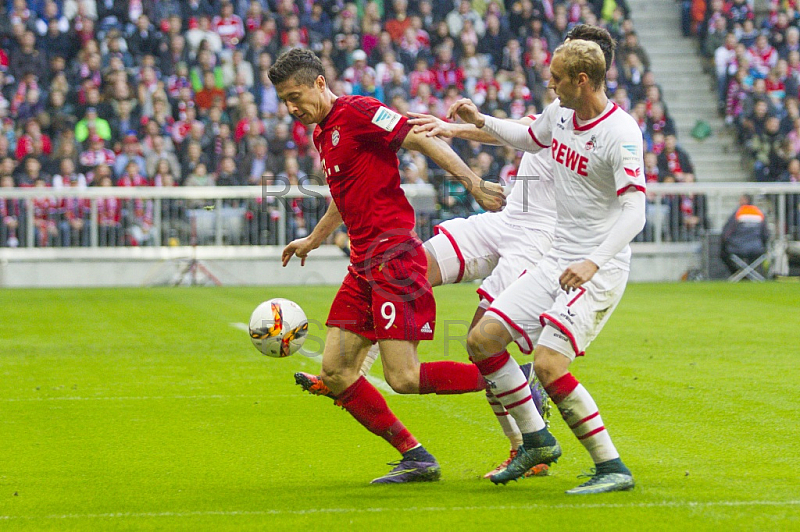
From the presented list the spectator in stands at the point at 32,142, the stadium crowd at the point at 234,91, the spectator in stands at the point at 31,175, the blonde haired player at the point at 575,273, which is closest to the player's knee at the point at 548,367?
the blonde haired player at the point at 575,273

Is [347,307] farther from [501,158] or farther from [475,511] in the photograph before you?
[501,158]

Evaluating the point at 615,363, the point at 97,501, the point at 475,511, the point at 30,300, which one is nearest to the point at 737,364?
the point at 615,363

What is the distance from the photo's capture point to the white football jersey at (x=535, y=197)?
6.00 m

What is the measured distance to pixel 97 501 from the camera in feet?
15.9

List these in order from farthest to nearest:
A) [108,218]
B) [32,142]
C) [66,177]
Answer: [32,142] → [66,177] → [108,218]

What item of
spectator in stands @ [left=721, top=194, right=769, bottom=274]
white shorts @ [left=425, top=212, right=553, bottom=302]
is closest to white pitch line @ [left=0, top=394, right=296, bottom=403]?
white shorts @ [left=425, top=212, right=553, bottom=302]

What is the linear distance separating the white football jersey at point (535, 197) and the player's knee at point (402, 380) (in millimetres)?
1275

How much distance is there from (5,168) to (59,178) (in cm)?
84

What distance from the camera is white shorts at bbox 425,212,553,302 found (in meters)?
6.03

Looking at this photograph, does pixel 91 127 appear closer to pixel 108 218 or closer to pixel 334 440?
pixel 108 218

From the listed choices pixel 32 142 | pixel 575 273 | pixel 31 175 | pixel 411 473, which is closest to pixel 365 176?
pixel 575 273

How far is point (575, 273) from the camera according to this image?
4.62 meters

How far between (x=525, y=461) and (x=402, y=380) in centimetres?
66

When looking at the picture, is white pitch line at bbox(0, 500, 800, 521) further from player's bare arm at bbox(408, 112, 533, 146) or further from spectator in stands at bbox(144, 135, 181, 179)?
spectator in stands at bbox(144, 135, 181, 179)
